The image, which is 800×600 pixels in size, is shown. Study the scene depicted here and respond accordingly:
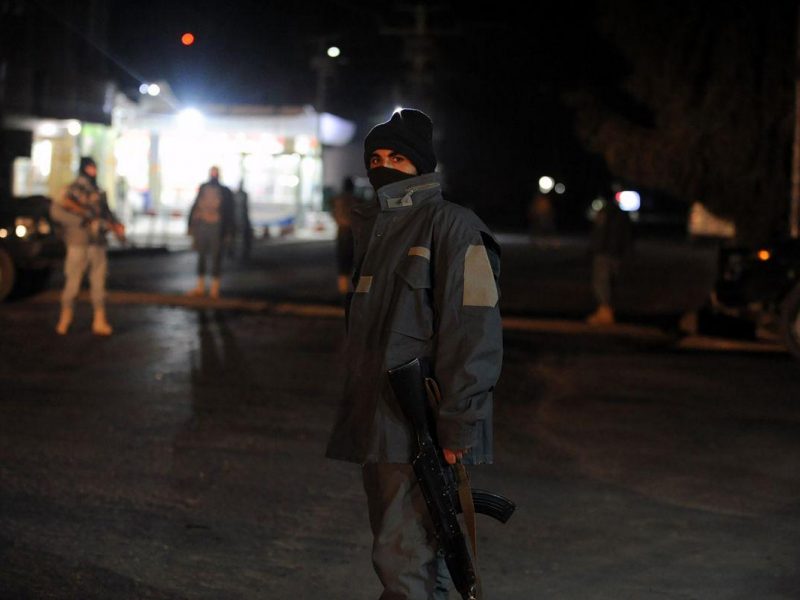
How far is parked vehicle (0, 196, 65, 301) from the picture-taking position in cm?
1631

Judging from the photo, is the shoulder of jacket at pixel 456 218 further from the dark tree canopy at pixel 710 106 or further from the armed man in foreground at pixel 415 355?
the dark tree canopy at pixel 710 106

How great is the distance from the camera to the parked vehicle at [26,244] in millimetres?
16312

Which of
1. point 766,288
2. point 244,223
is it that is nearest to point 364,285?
point 766,288

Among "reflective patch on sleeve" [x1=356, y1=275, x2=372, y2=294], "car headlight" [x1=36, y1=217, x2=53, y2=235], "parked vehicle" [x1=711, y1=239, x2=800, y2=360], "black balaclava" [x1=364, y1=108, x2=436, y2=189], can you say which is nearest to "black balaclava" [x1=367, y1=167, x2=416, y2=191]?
"black balaclava" [x1=364, y1=108, x2=436, y2=189]

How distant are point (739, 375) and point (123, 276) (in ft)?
40.7

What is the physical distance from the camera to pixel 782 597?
17.7 ft

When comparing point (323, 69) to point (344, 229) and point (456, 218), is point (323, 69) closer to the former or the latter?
point (344, 229)

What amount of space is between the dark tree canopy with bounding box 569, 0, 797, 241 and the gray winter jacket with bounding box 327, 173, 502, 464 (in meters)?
14.2

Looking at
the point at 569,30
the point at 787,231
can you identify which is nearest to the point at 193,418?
the point at 787,231

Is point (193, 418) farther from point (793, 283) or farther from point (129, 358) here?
point (793, 283)

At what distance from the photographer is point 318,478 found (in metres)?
7.40

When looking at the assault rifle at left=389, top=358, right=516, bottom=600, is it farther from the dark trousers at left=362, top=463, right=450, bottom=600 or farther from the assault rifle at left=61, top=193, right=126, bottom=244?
the assault rifle at left=61, top=193, right=126, bottom=244

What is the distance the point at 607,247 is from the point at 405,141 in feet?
40.0

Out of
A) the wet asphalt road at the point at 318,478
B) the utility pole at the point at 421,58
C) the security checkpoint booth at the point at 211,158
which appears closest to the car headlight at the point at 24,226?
the wet asphalt road at the point at 318,478
